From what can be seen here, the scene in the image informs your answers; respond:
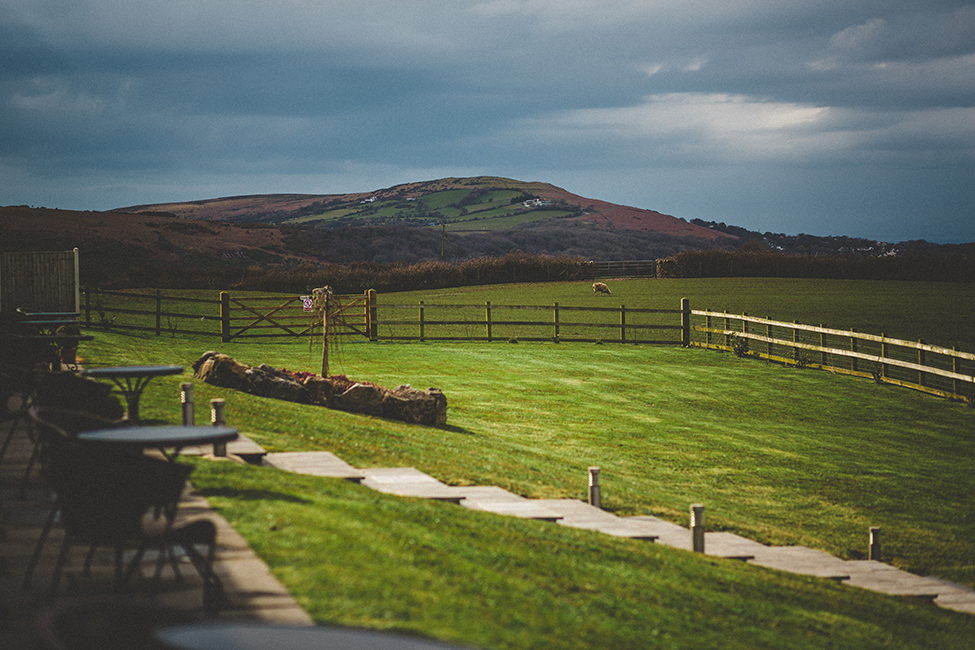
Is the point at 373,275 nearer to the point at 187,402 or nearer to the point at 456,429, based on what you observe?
the point at 456,429

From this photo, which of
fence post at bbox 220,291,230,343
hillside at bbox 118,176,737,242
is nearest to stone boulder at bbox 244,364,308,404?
fence post at bbox 220,291,230,343

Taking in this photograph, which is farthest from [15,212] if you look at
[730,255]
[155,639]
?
[155,639]

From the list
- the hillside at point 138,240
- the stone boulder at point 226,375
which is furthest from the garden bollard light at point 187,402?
the hillside at point 138,240

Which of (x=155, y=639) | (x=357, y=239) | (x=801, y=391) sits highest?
(x=357, y=239)

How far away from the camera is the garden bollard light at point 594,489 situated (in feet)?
29.7

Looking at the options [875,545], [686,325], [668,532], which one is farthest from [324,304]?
[686,325]

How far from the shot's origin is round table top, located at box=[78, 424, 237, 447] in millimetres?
4383

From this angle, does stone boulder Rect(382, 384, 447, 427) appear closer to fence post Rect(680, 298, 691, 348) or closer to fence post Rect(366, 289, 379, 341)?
fence post Rect(366, 289, 379, 341)

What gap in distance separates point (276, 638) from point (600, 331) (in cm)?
3254

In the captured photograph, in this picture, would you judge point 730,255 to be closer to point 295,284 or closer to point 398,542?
point 295,284

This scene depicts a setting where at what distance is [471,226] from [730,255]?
8267 centimetres

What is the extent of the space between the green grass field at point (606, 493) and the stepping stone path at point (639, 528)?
0.46 meters

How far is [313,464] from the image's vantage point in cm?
828

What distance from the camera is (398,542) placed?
214 inches
